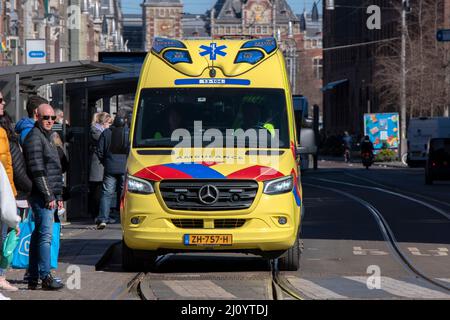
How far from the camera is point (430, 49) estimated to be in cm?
7744

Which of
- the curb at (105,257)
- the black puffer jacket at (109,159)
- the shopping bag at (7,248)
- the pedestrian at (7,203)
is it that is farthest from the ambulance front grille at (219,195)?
the black puffer jacket at (109,159)

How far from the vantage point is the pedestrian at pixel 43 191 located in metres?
13.4

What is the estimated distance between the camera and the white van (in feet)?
213

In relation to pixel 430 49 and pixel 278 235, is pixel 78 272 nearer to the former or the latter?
pixel 278 235

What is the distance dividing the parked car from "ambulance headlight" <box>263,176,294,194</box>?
1211 inches

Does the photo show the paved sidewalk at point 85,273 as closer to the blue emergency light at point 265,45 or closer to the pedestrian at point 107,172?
the pedestrian at point 107,172

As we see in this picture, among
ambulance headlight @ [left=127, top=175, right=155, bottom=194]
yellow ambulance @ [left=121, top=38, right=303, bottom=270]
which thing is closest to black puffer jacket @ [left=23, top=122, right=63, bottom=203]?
ambulance headlight @ [left=127, top=175, right=155, bottom=194]

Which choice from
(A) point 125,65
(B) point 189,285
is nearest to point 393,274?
(B) point 189,285

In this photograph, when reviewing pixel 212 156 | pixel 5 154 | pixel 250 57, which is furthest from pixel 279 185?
pixel 5 154

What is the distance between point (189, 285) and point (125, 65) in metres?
17.5

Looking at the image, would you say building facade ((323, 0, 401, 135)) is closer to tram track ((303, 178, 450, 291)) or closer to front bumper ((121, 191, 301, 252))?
tram track ((303, 178, 450, 291))

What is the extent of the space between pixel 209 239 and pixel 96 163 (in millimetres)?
8517

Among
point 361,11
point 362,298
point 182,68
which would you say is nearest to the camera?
point 362,298

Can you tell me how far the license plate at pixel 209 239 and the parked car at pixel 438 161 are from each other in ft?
102
